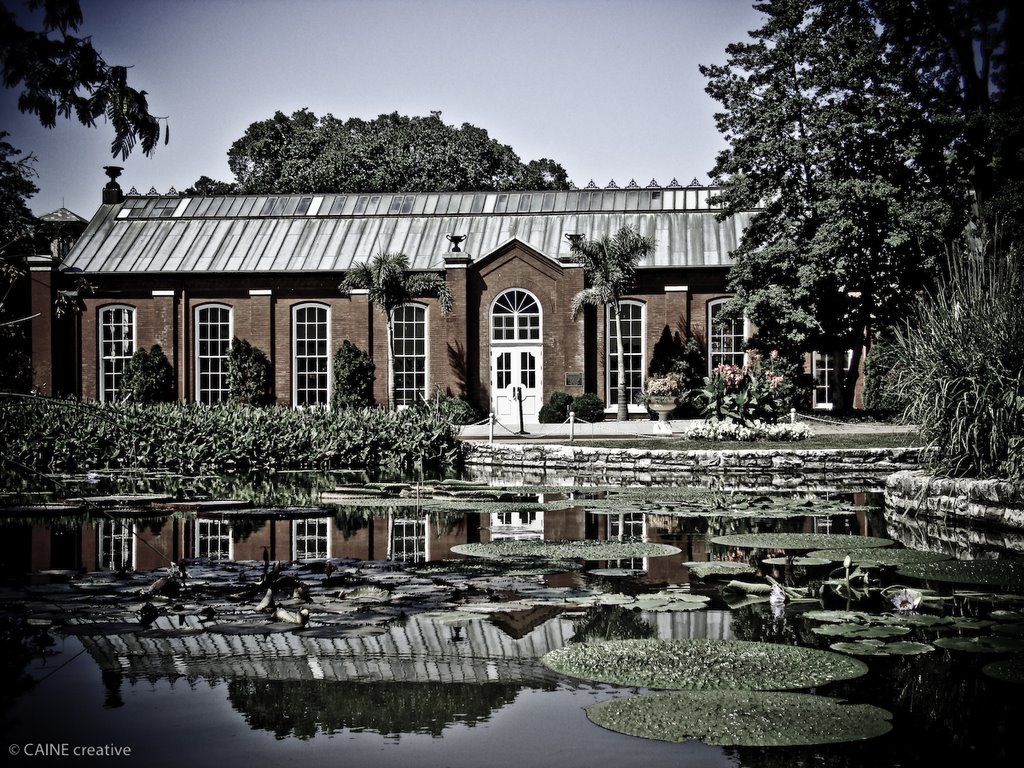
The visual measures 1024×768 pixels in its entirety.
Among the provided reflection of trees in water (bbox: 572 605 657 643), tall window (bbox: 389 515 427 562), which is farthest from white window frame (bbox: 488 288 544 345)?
reflection of trees in water (bbox: 572 605 657 643)

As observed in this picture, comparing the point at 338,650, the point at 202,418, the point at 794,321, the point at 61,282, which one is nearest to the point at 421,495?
the point at 338,650

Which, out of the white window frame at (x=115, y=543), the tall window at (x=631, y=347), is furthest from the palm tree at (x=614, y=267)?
the white window frame at (x=115, y=543)

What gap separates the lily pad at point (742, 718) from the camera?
13.3 feet

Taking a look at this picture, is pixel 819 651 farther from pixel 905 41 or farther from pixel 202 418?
pixel 905 41

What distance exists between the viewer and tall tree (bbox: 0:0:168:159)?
482 cm

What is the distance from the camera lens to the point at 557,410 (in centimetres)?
2897

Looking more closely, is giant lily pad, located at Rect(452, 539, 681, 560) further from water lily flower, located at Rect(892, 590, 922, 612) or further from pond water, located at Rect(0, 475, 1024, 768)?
water lily flower, located at Rect(892, 590, 922, 612)

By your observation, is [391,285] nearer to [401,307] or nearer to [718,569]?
[401,307]

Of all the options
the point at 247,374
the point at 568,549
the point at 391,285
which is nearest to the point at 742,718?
the point at 568,549

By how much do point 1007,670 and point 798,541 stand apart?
4104mm

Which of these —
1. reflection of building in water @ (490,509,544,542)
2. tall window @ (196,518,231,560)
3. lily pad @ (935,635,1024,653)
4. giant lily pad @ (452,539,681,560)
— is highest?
giant lily pad @ (452,539,681,560)

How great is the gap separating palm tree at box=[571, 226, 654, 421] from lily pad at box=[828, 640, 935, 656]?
23771 millimetres

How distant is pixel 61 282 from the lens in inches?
1300

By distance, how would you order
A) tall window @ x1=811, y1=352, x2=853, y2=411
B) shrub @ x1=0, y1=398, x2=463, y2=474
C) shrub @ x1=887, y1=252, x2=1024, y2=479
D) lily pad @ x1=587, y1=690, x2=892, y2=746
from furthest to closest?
1. tall window @ x1=811, y1=352, x2=853, y2=411
2. shrub @ x1=0, y1=398, x2=463, y2=474
3. shrub @ x1=887, y1=252, x2=1024, y2=479
4. lily pad @ x1=587, y1=690, x2=892, y2=746
